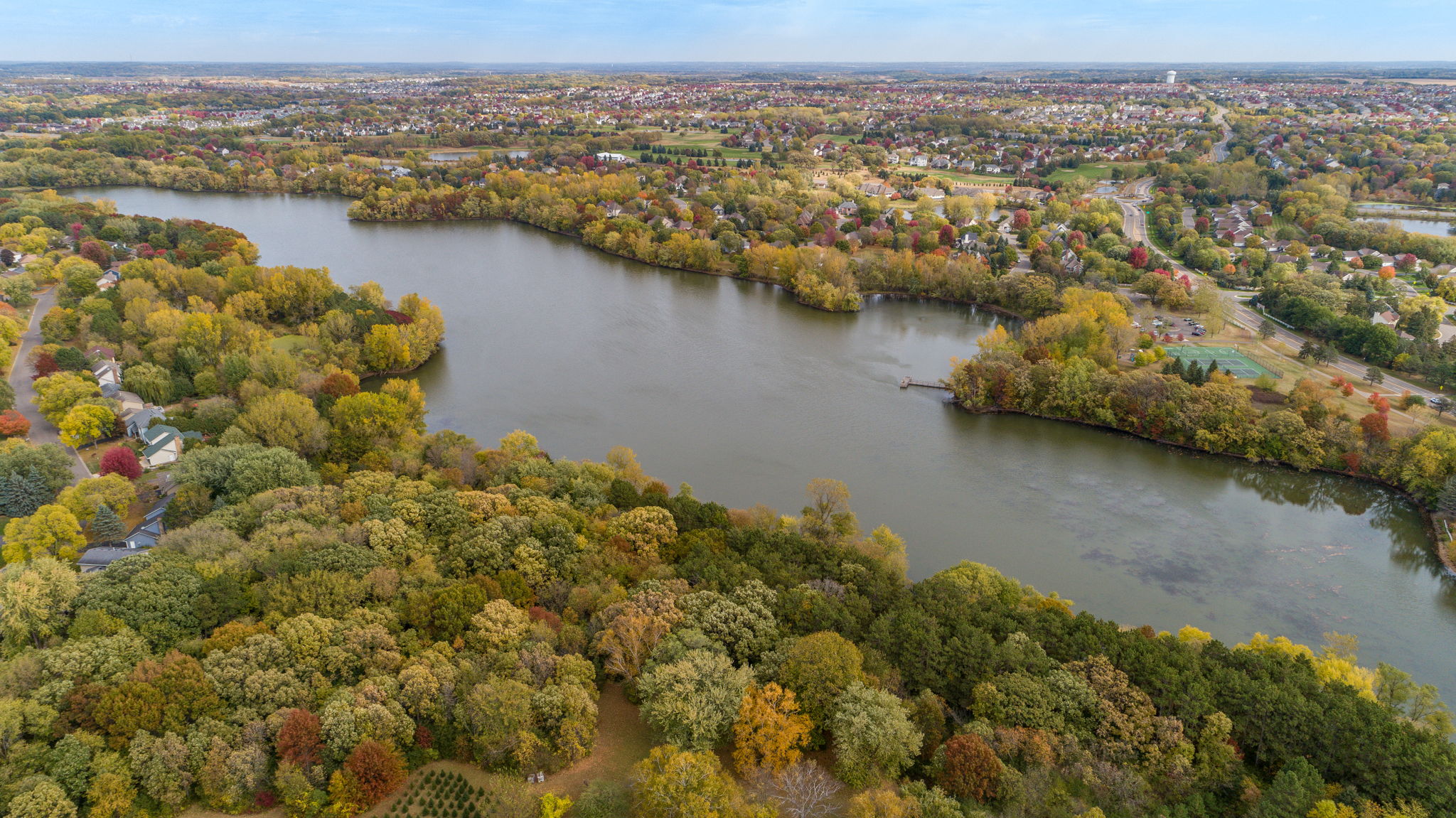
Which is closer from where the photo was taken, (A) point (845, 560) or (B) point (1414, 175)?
(A) point (845, 560)

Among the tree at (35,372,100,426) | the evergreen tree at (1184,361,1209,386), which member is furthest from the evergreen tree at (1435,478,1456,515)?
the tree at (35,372,100,426)

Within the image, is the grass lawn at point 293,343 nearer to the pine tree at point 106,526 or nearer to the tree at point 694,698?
the pine tree at point 106,526

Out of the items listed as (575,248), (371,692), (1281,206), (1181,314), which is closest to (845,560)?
(371,692)

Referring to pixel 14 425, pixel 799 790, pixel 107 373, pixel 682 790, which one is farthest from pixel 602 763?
pixel 107 373

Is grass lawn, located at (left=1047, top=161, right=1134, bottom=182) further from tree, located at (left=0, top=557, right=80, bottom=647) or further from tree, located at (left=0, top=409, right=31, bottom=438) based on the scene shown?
tree, located at (left=0, top=557, right=80, bottom=647)

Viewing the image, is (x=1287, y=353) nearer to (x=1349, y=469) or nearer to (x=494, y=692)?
(x=1349, y=469)

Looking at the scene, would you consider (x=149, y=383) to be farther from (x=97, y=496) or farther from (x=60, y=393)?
(x=97, y=496)
